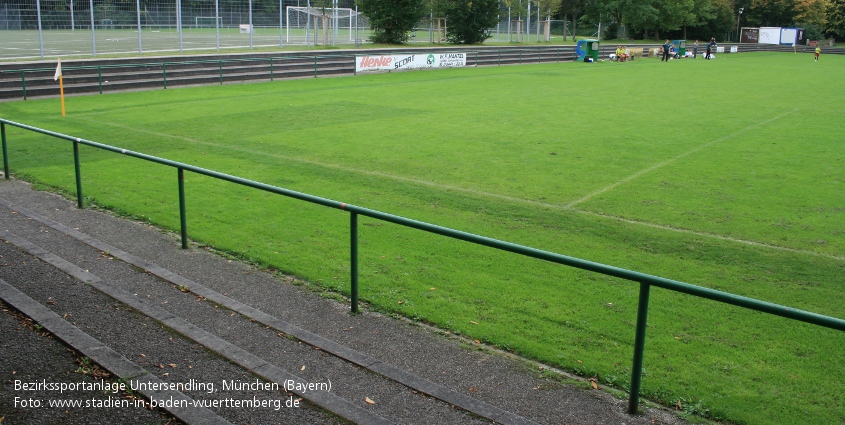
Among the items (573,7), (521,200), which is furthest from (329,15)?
(573,7)

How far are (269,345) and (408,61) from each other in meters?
36.0

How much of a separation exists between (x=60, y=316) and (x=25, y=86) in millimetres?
22649

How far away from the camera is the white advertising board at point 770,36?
8431 cm

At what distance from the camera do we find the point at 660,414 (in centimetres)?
515

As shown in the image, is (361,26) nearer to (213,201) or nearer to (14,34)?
(14,34)

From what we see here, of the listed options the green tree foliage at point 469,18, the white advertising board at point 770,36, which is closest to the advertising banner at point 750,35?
the white advertising board at point 770,36

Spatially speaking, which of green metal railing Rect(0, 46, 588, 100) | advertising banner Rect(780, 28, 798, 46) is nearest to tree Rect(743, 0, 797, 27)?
advertising banner Rect(780, 28, 798, 46)

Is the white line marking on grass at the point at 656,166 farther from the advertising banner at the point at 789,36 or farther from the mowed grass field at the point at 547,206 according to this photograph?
the advertising banner at the point at 789,36

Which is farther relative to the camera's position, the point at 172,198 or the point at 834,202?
the point at 834,202

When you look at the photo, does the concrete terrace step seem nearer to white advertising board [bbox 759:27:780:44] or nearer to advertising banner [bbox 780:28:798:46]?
white advertising board [bbox 759:27:780:44]

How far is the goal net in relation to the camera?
44.3 m

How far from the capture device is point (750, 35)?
86125mm

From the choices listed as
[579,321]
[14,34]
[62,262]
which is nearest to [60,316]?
[62,262]

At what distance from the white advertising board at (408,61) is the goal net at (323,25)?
488 centimetres
